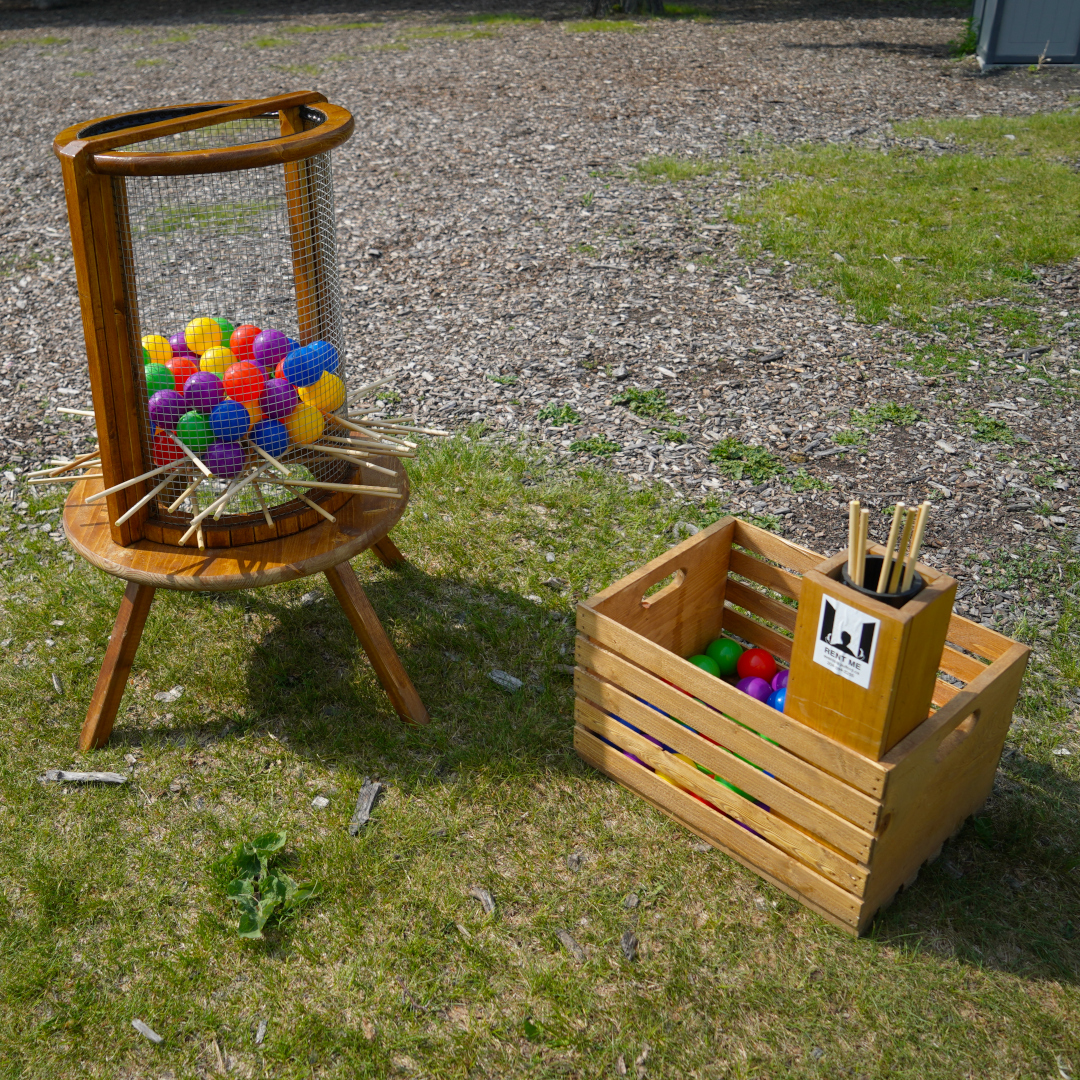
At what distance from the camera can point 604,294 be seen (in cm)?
609

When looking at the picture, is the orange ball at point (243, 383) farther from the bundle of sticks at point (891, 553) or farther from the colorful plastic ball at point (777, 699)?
the colorful plastic ball at point (777, 699)

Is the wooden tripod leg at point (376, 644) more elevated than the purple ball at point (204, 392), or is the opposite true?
the purple ball at point (204, 392)

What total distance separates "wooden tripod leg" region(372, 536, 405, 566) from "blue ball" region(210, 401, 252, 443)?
115 centimetres

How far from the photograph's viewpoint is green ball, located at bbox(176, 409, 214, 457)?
290cm

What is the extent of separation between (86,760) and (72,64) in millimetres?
10487

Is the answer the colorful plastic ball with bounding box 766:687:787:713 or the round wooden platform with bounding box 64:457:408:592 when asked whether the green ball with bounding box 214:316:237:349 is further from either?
the colorful plastic ball with bounding box 766:687:787:713

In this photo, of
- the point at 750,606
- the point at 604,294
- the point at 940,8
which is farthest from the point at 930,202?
the point at 940,8

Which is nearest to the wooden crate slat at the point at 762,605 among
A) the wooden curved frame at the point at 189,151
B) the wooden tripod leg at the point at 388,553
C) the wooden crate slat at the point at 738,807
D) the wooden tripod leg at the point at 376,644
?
the wooden crate slat at the point at 738,807

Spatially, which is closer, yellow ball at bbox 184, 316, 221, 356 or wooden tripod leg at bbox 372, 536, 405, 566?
yellow ball at bbox 184, 316, 221, 356

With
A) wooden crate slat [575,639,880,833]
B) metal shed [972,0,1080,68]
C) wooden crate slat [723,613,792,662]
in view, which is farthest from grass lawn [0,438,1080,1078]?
metal shed [972,0,1080,68]

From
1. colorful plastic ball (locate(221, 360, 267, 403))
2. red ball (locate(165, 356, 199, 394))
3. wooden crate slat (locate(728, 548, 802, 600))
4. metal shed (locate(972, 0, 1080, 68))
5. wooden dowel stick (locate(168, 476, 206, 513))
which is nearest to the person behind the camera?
wooden dowel stick (locate(168, 476, 206, 513))

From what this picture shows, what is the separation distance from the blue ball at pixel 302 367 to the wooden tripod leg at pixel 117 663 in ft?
2.49

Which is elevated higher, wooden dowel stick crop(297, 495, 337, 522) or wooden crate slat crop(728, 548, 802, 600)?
wooden dowel stick crop(297, 495, 337, 522)

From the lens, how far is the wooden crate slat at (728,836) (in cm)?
267
